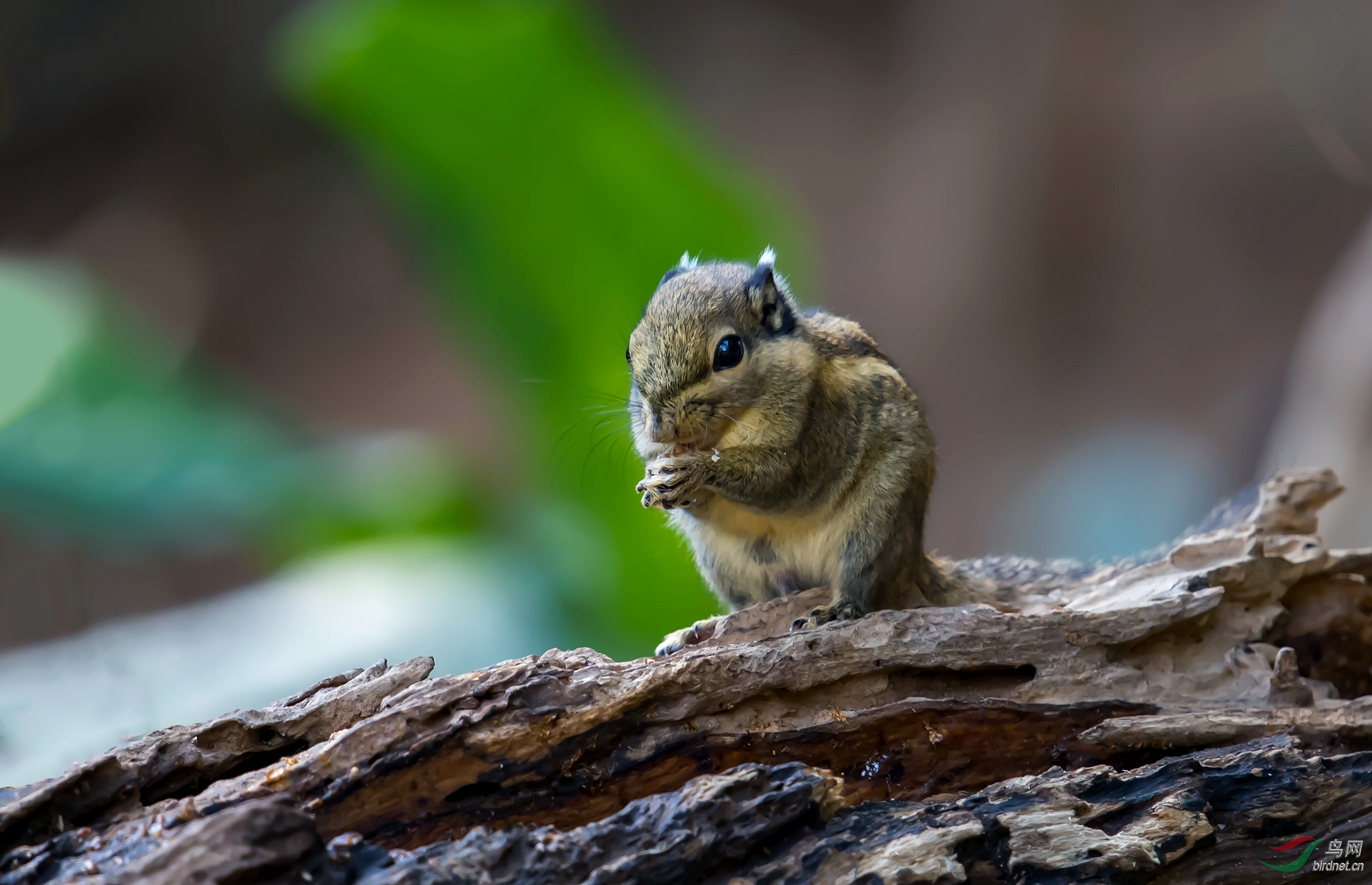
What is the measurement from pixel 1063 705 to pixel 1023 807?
37cm

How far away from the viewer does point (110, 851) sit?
52.9 inches

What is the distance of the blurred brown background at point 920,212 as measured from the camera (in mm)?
5336

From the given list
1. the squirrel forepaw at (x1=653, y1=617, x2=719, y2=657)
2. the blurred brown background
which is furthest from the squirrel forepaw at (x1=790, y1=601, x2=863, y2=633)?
the blurred brown background

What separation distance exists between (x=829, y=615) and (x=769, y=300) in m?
0.83

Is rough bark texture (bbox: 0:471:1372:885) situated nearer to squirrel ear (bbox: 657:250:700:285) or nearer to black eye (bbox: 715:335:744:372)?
black eye (bbox: 715:335:744:372)

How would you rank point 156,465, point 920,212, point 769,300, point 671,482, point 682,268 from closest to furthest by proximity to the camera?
point 671,482 → point 769,300 → point 682,268 → point 156,465 → point 920,212

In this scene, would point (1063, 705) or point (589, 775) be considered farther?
point (1063, 705)

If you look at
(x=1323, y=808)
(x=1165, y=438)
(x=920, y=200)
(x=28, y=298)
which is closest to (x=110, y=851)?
(x=1323, y=808)

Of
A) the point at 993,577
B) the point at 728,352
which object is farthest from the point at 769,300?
the point at 993,577

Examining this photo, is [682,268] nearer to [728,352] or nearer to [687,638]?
[728,352]

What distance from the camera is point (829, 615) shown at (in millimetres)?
2217

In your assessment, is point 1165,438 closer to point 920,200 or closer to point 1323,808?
point 920,200

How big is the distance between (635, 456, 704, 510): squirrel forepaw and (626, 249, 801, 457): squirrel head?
0.11 m

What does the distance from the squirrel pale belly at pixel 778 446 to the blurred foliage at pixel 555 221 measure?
3.10ft
